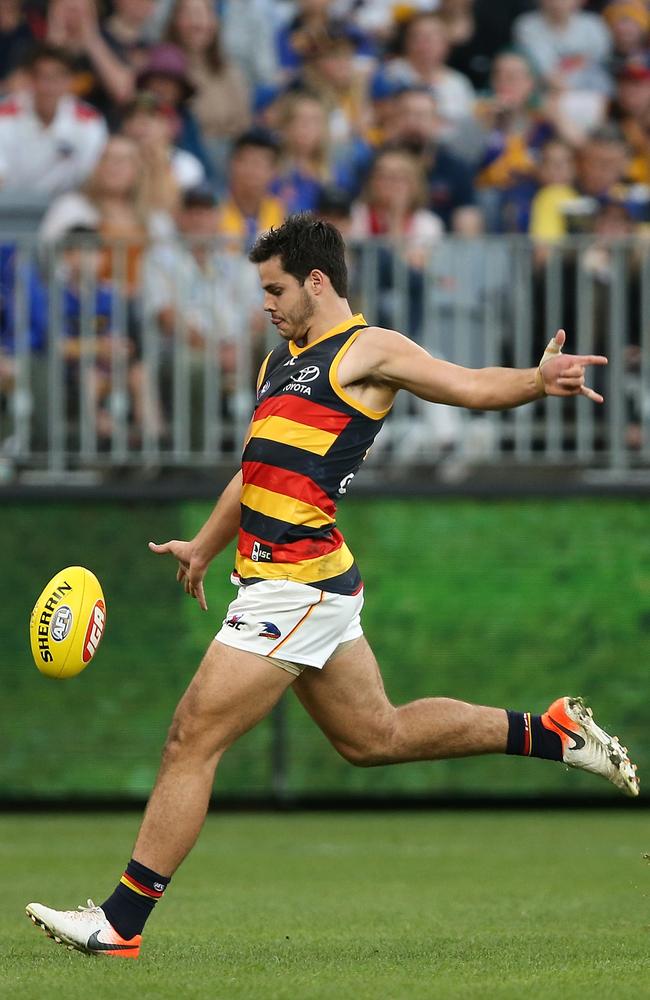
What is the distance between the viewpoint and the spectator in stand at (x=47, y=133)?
44.3 feet

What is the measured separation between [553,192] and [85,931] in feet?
29.2

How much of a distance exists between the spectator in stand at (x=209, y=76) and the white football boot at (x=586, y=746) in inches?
348

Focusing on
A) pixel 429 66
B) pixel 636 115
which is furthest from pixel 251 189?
pixel 636 115

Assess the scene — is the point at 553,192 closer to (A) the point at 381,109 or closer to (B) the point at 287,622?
(A) the point at 381,109

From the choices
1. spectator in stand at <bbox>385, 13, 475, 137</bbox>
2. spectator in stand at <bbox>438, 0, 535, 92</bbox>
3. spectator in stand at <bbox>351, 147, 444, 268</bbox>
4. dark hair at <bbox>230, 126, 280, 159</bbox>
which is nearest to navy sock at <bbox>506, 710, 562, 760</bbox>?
spectator in stand at <bbox>351, 147, 444, 268</bbox>

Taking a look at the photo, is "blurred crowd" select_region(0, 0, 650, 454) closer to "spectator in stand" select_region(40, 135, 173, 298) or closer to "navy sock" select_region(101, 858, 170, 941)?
"spectator in stand" select_region(40, 135, 173, 298)

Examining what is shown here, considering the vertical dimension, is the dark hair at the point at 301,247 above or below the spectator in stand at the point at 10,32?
below

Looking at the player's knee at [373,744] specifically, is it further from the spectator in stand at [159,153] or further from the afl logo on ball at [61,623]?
the spectator in stand at [159,153]

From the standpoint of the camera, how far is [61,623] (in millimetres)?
6684

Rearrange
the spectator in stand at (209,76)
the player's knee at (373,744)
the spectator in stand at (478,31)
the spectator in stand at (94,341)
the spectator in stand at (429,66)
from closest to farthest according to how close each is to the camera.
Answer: the player's knee at (373,744) → the spectator in stand at (94,341) → the spectator in stand at (209,76) → the spectator in stand at (429,66) → the spectator in stand at (478,31)

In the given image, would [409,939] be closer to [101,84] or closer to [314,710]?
[314,710]

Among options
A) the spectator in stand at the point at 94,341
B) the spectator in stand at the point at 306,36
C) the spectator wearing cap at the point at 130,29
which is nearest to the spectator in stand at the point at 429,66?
the spectator in stand at the point at 306,36

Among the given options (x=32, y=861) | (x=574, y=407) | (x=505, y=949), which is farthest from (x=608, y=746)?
(x=574, y=407)

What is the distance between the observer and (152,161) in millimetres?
13031
